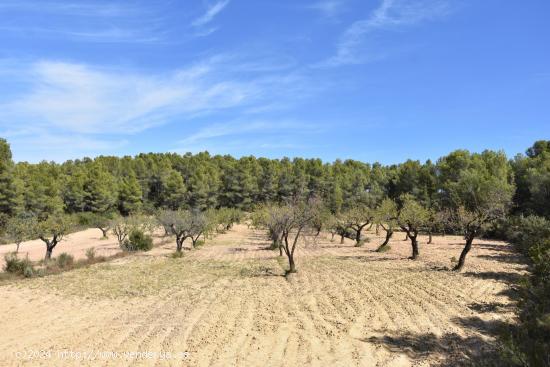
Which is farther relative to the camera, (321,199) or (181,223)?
(181,223)

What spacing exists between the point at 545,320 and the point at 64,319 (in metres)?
16.5

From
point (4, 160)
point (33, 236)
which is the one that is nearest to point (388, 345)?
point (33, 236)

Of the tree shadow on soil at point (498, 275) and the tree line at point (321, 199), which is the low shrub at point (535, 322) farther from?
the tree shadow on soil at point (498, 275)

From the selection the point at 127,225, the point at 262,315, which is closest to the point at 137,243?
the point at 127,225

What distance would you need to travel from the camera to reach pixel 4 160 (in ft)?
189

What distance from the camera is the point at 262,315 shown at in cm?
1568

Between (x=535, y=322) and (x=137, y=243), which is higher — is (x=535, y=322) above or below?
above

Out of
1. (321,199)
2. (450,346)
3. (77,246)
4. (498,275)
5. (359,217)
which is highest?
(321,199)

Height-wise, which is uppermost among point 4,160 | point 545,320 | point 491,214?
point 4,160

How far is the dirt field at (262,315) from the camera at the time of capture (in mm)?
11852

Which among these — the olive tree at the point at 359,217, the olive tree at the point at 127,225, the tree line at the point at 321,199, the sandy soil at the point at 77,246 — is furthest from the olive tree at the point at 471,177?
the sandy soil at the point at 77,246

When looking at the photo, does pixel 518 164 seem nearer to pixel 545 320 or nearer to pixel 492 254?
pixel 492 254

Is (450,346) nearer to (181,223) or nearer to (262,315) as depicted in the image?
(262,315)

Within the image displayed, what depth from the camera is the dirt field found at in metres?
11.9
